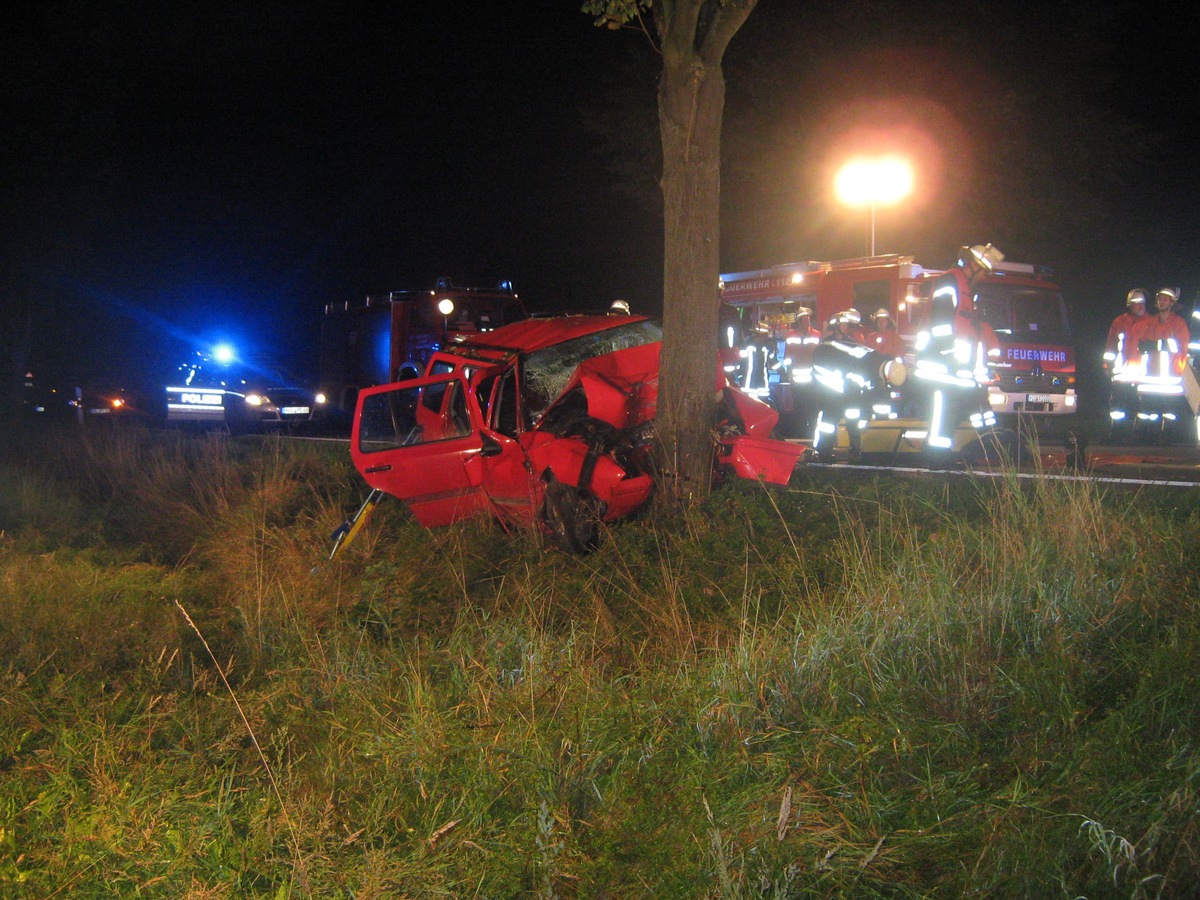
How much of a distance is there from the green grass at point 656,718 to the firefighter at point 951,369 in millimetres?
2864

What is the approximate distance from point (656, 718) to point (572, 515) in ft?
9.90

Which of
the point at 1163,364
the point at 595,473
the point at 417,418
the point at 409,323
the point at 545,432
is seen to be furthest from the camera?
the point at 409,323

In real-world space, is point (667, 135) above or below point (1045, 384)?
above

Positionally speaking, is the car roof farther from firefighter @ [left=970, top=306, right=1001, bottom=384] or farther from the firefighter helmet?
the firefighter helmet

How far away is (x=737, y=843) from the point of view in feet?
9.52

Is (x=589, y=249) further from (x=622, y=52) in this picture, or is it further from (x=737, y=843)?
(x=737, y=843)

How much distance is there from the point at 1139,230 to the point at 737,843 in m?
23.6

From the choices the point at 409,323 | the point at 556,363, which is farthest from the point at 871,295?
the point at 556,363

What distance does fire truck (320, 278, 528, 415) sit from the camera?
54.7 ft

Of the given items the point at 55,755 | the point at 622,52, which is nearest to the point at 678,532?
the point at 55,755

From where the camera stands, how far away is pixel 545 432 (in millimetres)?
6941

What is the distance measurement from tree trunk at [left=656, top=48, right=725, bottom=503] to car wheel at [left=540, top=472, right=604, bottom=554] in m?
0.64

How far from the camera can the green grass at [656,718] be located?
2914mm

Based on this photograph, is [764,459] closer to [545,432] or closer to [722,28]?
[545,432]
